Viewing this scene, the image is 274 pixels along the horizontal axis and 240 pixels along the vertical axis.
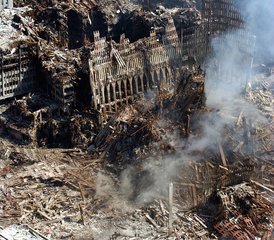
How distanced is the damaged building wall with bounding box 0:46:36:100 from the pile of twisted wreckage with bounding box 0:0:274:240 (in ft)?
0.22

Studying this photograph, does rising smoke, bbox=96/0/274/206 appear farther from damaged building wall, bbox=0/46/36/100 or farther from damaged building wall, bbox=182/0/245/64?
damaged building wall, bbox=0/46/36/100

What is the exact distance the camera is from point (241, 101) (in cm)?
3338

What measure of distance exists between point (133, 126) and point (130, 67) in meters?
5.68

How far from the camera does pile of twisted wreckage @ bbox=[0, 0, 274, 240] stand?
2400cm

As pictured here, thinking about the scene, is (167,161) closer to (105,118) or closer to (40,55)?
(105,118)

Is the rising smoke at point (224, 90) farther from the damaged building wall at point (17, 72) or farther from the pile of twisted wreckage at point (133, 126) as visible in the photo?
the damaged building wall at point (17, 72)

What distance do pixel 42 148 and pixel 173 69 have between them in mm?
10505

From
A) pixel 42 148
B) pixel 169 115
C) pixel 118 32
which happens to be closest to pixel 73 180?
pixel 42 148

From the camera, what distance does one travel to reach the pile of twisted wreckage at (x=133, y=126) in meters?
24.0

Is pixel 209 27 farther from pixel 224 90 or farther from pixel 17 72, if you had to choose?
pixel 17 72

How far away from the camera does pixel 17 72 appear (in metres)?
31.8

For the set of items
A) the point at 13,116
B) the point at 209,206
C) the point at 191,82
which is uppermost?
the point at 191,82

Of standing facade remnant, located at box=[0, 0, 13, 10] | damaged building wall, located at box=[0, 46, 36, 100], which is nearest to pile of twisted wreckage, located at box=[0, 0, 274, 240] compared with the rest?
damaged building wall, located at box=[0, 46, 36, 100]

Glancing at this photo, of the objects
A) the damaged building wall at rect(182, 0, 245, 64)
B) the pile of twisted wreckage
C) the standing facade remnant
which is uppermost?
the standing facade remnant
